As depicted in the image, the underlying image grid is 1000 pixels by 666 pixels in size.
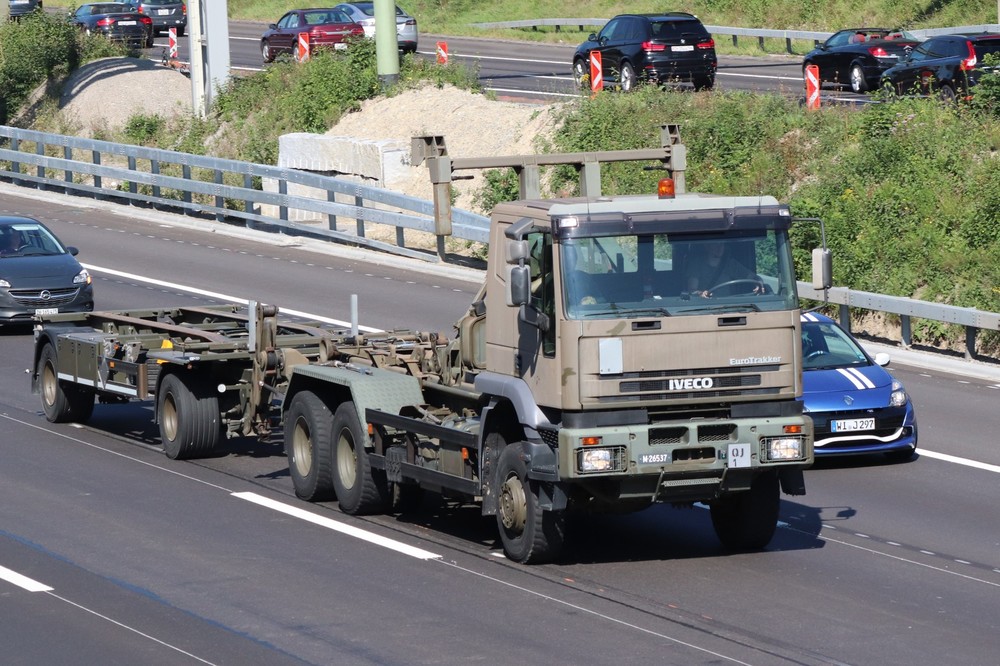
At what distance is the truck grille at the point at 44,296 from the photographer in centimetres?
2317

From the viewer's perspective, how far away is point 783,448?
11336 millimetres

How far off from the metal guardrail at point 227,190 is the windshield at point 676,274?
15184mm

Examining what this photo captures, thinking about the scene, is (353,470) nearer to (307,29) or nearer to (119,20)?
(307,29)

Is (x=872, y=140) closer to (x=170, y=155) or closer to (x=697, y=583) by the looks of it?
(x=170, y=155)

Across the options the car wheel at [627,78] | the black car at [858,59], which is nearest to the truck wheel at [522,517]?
the car wheel at [627,78]

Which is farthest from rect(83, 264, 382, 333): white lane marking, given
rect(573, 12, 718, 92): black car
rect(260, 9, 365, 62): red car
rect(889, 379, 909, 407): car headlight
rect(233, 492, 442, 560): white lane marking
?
rect(260, 9, 365, 62): red car

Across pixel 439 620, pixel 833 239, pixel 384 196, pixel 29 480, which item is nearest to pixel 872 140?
pixel 833 239

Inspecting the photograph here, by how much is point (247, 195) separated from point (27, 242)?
7669 mm

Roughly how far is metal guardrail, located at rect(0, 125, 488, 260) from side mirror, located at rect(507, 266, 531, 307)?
15.3 m

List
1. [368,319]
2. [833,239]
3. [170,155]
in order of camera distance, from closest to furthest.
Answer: [368,319], [833,239], [170,155]

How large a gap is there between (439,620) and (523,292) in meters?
2.19

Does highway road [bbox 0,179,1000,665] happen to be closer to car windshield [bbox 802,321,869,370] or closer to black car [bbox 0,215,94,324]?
car windshield [bbox 802,321,869,370]

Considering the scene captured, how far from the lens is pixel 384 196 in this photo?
29.0 metres

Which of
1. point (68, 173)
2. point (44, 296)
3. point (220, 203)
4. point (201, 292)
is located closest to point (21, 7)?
point (68, 173)
